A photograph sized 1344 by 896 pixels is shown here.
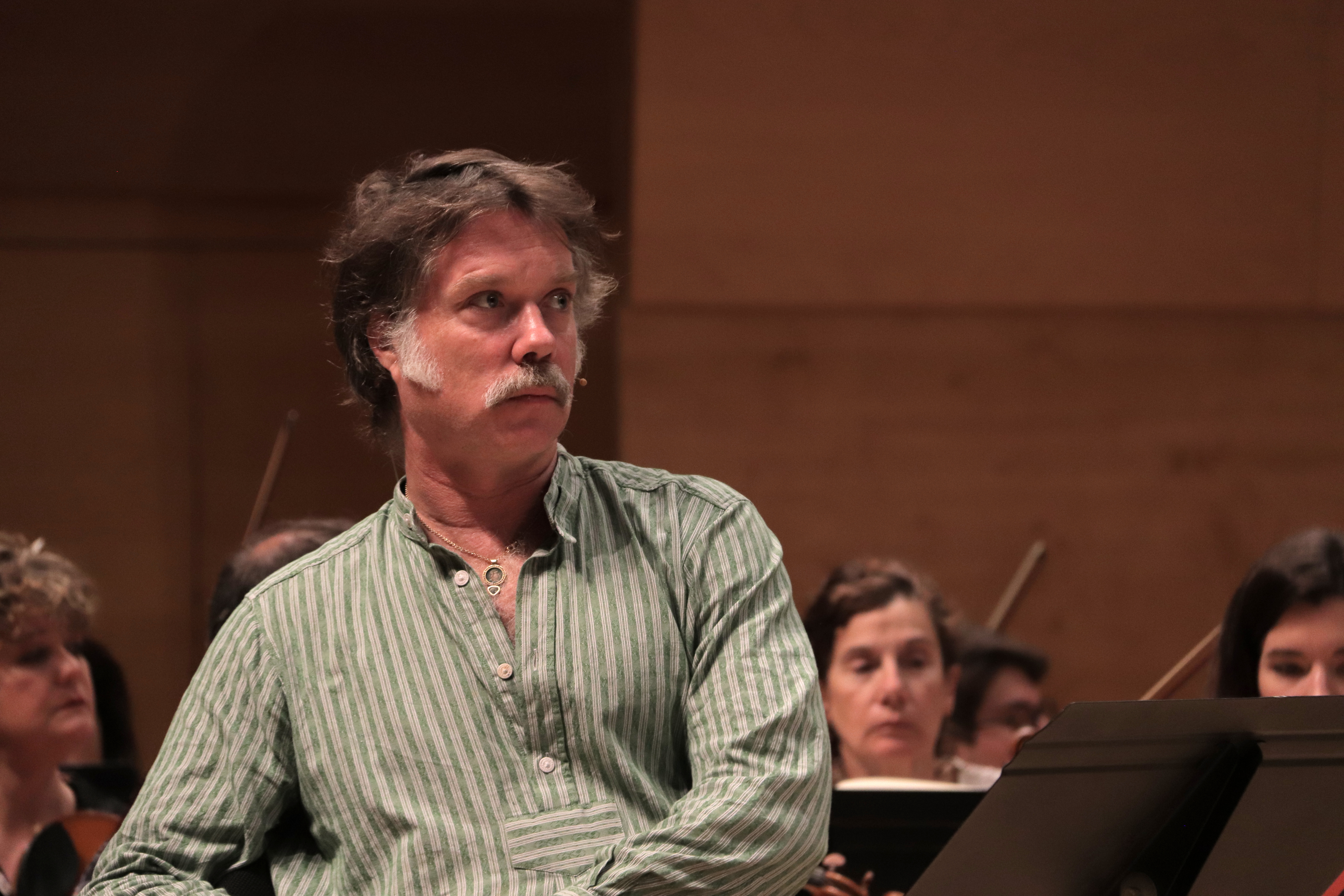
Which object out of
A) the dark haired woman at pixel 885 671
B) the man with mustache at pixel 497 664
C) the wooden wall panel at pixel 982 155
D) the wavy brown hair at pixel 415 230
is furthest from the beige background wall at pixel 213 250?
the man with mustache at pixel 497 664

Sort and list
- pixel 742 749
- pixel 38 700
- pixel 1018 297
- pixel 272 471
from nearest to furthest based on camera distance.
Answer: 1. pixel 742 749
2. pixel 38 700
3. pixel 272 471
4. pixel 1018 297

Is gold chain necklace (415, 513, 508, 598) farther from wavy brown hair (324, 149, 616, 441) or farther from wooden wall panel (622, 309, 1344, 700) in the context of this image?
wooden wall panel (622, 309, 1344, 700)

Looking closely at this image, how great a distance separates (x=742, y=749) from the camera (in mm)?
1242

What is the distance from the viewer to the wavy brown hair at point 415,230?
1371mm

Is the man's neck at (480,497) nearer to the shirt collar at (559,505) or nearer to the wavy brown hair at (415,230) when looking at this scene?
the shirt collar at (559,505)

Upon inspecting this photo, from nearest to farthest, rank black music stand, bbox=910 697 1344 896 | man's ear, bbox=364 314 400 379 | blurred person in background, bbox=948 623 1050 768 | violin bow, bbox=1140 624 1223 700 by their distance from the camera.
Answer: black music stand, bbox=910 697 1344 896
man's ear, bbox=364 314 400 379
blurred person in background, bbox=948 623 1050 768
violin bow, bbox=1140 624 1223 700

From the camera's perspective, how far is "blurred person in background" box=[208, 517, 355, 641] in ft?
6.93

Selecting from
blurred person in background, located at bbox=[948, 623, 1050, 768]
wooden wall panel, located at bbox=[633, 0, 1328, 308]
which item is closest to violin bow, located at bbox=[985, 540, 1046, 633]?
blurred person in background, located at bbox=[948, 623, 1050, 768]

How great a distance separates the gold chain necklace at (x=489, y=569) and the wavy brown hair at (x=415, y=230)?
7.0 inches

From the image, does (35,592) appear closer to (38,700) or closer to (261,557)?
(38,700)

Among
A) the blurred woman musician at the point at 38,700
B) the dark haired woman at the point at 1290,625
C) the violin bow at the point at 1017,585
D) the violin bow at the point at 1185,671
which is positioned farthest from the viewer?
the violin bow at the point at 1017,585

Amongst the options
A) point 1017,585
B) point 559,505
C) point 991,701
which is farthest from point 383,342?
point 1017,585

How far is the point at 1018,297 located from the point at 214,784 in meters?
2.64

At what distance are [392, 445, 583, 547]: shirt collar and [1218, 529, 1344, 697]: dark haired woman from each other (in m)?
1.17
